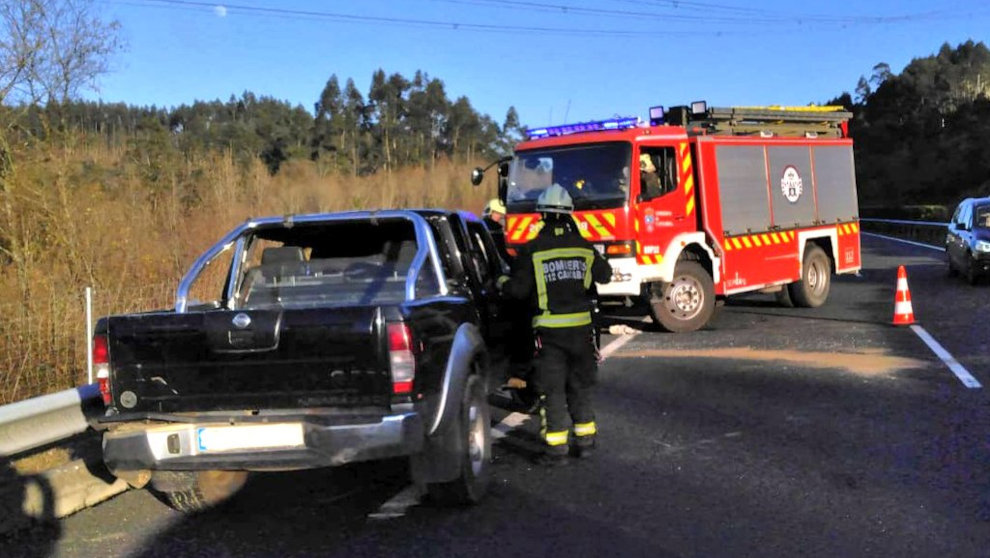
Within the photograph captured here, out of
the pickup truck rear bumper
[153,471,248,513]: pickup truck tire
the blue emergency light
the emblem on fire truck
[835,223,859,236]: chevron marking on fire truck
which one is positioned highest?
the blue emergency light

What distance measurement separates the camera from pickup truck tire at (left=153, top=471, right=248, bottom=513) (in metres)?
4.88

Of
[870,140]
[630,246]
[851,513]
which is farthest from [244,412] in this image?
[870,140]

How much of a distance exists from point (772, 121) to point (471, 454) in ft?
34.1

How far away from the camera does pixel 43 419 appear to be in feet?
16.6

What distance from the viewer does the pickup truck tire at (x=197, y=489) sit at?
4.88 metres

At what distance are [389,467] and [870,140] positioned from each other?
9597cm

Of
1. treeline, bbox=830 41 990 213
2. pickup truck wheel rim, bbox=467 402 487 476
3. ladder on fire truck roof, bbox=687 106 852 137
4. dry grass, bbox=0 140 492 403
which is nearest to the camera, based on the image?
pickup truck wheel rim, bbox=467 402 487 476

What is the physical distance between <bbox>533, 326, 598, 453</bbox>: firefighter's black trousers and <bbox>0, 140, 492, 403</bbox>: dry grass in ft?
14.0

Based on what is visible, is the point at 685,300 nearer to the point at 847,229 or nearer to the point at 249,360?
the point at 847,229

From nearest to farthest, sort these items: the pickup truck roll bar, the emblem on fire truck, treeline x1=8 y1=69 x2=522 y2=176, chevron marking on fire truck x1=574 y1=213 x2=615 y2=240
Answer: the pickup truck roll bar < chevron marking on fire truck x1=574 y1=213 x2=615 y2=240 < the emblem on fire truck < treeline x1=8 y1=69 x2=522 y2=176

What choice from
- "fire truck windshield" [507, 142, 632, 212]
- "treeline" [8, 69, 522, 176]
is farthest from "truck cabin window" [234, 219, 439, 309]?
"treeline" [8, 69, 522, 176]

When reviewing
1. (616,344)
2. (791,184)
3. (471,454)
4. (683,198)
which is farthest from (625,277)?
(471,454)

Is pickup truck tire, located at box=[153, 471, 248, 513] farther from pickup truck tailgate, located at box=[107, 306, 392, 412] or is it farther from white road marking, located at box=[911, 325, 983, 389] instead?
white road marking, located at box=[911, 325, 983, 389]

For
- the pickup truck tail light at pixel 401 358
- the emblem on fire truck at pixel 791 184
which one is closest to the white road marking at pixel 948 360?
the emblem on fire truck at pixel 791 184
